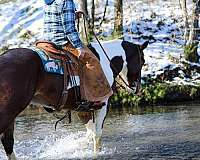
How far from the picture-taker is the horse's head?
9.04 m

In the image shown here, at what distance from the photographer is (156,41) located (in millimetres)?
20594

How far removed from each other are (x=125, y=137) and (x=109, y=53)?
2200mm

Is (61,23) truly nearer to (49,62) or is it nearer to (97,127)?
(49,62)

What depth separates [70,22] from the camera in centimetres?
746

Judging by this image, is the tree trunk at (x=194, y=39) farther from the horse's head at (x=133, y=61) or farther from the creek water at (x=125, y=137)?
the horse's head at (x=133, y=61)

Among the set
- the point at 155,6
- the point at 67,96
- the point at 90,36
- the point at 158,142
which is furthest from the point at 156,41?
the point at 67,96

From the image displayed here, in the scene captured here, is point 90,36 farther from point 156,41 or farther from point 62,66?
point 62,66

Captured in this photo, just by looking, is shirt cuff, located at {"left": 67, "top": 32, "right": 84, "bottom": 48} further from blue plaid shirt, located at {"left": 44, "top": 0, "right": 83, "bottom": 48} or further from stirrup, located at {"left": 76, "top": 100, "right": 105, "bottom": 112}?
stirrup, located at {"left": 76, "top": 100, "right": 105, "bottom": 112}

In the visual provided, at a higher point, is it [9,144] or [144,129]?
[9,144]

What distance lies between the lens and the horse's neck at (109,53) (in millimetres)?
8461

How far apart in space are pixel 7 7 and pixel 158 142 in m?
17.9

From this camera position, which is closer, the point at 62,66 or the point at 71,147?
the point at 62,66

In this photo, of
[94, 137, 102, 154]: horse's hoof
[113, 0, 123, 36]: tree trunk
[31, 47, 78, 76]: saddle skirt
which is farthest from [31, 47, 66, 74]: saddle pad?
[113, 0, 123, 36]: tree trunk

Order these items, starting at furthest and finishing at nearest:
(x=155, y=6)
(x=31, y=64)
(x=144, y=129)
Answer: (x=155, y=6) < (x=144, y=129) < (x=31, y=64)
